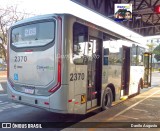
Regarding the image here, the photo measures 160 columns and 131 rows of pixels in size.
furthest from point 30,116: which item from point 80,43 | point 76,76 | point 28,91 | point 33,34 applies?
point 80,43

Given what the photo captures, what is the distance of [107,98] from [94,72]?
1621 mm

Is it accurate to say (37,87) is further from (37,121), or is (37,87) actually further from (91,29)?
(91,29)

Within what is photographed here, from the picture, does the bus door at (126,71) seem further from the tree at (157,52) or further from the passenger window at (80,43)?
the tree at (157,52)

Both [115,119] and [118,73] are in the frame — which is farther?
[118,73]

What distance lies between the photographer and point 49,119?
7.53 m

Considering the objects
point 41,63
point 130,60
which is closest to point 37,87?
point 41,63

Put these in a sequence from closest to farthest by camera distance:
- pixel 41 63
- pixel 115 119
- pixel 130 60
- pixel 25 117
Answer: pixel 41 63, pixel 115 119, pixel 25 117, pixel 130 60

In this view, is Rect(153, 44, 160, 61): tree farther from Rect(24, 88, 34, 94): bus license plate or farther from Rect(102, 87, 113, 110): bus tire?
Rect(24, 88, 34, 94): bus license plate

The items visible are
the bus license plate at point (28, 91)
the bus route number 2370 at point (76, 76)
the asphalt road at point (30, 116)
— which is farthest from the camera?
the asphalt road at point (30, 116)

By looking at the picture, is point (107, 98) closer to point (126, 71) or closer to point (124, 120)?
point (124, 120)

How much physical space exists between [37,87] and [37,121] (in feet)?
4.01

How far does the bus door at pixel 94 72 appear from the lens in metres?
7.29

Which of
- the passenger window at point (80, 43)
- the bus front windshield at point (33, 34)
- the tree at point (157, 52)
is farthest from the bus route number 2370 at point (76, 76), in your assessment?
the tree at point (157, 52)

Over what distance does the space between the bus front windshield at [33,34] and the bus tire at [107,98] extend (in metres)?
3.09
